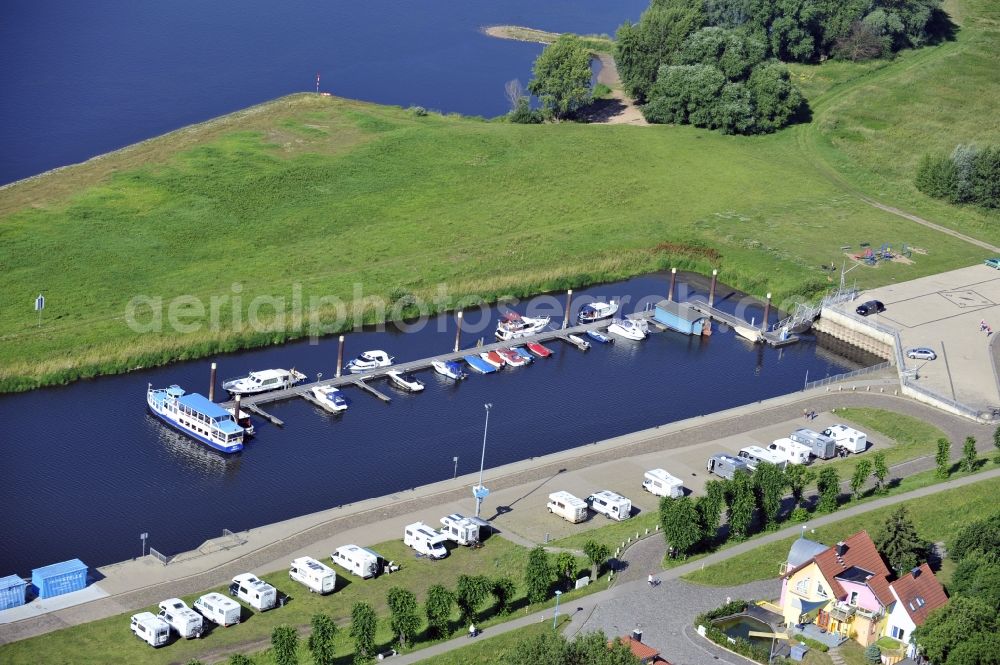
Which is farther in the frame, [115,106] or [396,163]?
[115,106]

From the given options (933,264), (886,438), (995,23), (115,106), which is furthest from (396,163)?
(995,23)

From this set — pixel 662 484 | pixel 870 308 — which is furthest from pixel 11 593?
pixel 870 308

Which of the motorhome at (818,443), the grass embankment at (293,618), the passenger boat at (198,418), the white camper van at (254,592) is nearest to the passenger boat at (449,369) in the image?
the passenger boat at (198,418)


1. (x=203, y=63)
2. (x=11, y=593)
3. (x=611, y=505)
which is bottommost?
(x=11, y=593)

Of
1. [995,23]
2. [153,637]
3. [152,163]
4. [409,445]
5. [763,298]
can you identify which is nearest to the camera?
[153,637]

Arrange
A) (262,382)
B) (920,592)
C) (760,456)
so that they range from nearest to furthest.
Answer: (920,592) < (760,456) < (262,382)

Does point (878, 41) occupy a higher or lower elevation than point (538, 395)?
higher

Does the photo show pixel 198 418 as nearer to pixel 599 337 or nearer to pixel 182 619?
pixel 182 619

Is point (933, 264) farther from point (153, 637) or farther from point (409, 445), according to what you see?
point (153, 637)

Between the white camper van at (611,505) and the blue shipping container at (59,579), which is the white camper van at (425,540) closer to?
the white camper van at (611,505)
